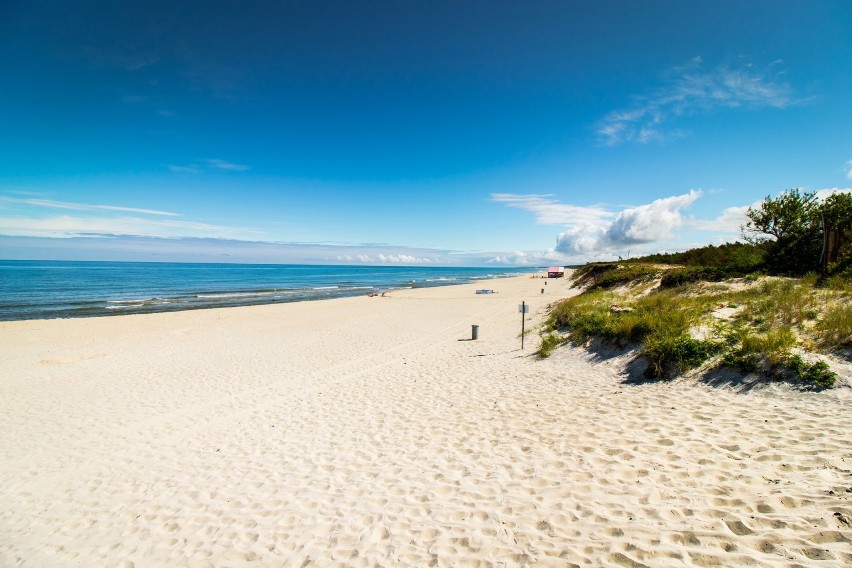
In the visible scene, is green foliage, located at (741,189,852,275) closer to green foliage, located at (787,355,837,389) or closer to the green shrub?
the green shrub

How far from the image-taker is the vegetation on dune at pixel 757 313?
26.3 ft

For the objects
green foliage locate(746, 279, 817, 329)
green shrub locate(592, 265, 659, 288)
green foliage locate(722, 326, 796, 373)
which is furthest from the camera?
green shrub locate(592, 265, 659, 288)

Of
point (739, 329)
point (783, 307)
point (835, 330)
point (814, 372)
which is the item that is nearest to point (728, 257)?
point (783, 307)

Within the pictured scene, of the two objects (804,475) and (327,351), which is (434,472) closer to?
(804,475)

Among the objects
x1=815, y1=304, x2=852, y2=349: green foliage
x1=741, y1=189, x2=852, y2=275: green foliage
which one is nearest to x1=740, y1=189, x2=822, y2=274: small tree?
x1=741, y1=189, x2=852, y2=275: green foliage

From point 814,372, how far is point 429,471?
754cm

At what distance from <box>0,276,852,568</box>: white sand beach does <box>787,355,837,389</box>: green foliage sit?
289 millimetres

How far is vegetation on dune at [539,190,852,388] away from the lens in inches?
316

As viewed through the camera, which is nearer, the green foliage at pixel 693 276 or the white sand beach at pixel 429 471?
the white sand beach at pixel 429 471

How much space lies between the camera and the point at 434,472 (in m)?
6.13

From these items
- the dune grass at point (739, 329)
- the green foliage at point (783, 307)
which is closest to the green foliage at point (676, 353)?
the dune grass at point (739, 329)

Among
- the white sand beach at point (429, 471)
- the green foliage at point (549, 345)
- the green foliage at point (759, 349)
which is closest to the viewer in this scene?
the white sand beach at point (429, 471)

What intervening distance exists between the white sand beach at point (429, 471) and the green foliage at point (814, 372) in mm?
289

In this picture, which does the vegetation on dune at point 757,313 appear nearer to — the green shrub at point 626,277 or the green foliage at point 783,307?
the green foliage at point 783,307
